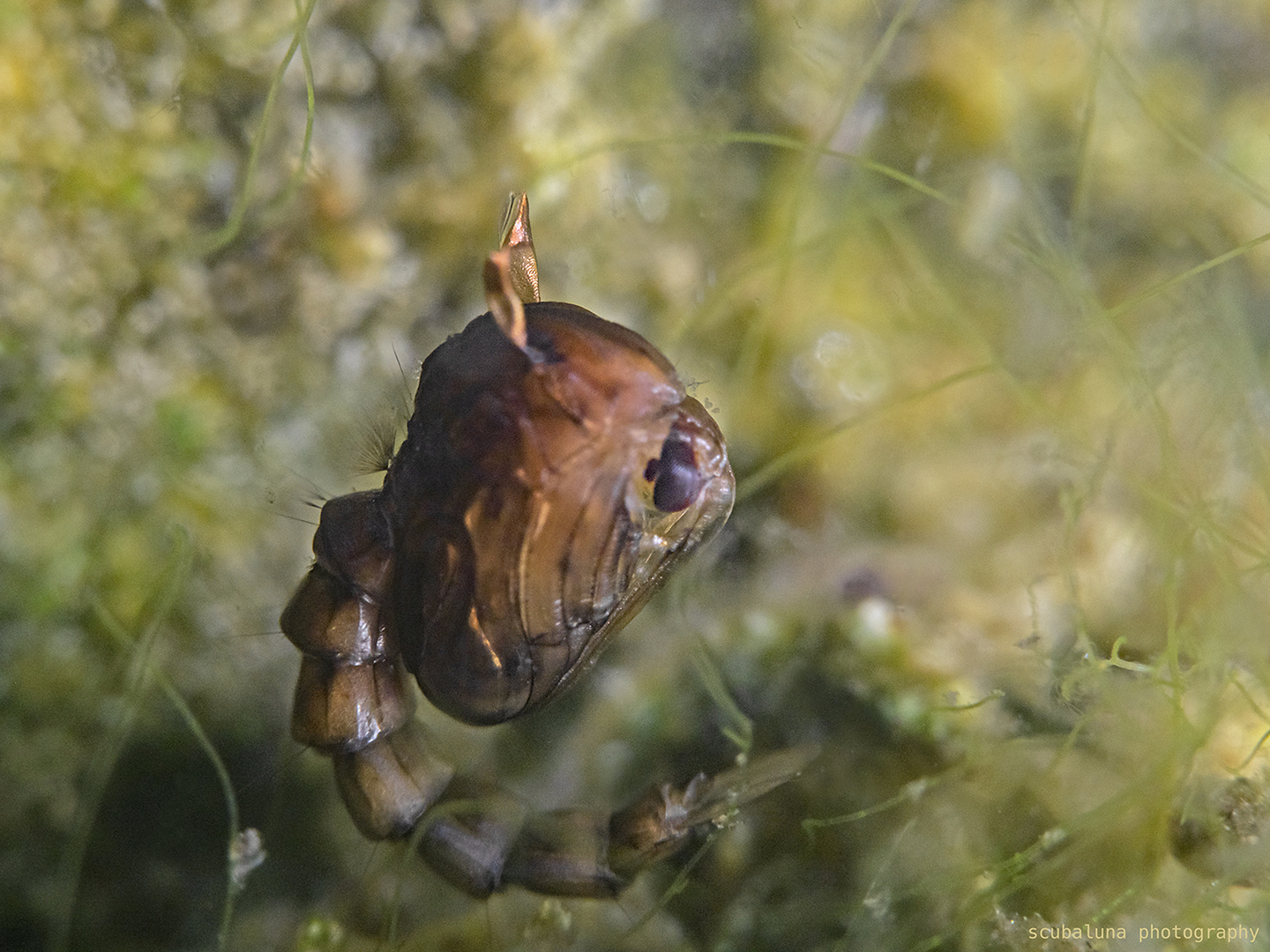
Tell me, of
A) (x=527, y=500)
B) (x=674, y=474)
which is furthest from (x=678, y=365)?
(x=527, y=500)

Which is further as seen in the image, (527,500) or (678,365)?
(678,365)

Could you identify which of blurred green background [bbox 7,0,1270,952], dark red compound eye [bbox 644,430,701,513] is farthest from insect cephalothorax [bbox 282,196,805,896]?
blurred green background [bbox 7,0,1270,952]

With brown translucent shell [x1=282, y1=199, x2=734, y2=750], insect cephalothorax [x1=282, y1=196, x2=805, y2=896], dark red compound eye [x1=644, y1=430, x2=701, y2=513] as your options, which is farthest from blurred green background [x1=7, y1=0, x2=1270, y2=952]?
dark red compound eye [x1=644, y1=430, x2=701, y2=513]

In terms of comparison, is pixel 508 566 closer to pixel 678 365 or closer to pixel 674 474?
pixel 674 474

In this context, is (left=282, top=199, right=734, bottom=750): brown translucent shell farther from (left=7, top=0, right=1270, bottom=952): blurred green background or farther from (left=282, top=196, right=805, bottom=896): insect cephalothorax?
(left=7, top=0, right=1270, bottom=952): blurred green background

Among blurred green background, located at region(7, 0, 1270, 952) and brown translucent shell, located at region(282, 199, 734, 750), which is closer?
brown translucent shell, located at region(282, 199, 734, 750)

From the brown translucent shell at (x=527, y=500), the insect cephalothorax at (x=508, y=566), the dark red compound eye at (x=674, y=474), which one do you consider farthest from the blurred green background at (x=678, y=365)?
the dark red compound eye at (x=674, y=474)
